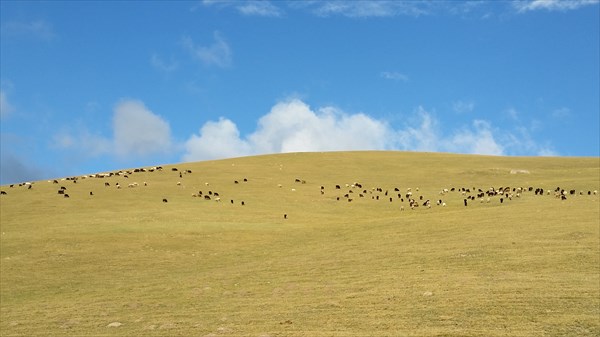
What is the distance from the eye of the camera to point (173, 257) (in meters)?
36.6

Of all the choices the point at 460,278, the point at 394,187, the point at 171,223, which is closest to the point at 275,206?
the point at 171,223

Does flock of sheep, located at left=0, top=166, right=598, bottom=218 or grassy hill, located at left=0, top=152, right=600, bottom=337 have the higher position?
flock of sheep, located at left=0, top=166, right=598, bottom=218

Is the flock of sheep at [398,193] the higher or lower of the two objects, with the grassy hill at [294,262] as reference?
higher

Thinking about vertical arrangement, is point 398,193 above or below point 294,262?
above

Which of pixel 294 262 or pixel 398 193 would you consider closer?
pixel 294 262

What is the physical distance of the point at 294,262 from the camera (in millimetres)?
33062

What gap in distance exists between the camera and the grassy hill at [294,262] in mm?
21839

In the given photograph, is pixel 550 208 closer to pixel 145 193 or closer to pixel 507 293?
pixel 507 293

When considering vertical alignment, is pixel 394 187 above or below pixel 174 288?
above

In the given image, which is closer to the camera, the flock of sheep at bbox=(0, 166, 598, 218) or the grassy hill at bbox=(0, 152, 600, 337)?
the grassy hill at bbox=(0, 152, 600, 337)

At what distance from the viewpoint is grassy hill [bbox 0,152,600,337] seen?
71.7 feet

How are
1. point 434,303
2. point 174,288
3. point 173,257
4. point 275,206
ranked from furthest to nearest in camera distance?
1. point 275,206
2. point 173,257
3. point 174,288
4. point 434,303

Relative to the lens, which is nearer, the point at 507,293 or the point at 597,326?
the point at 597,326

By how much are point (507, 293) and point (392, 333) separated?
5986 mm
